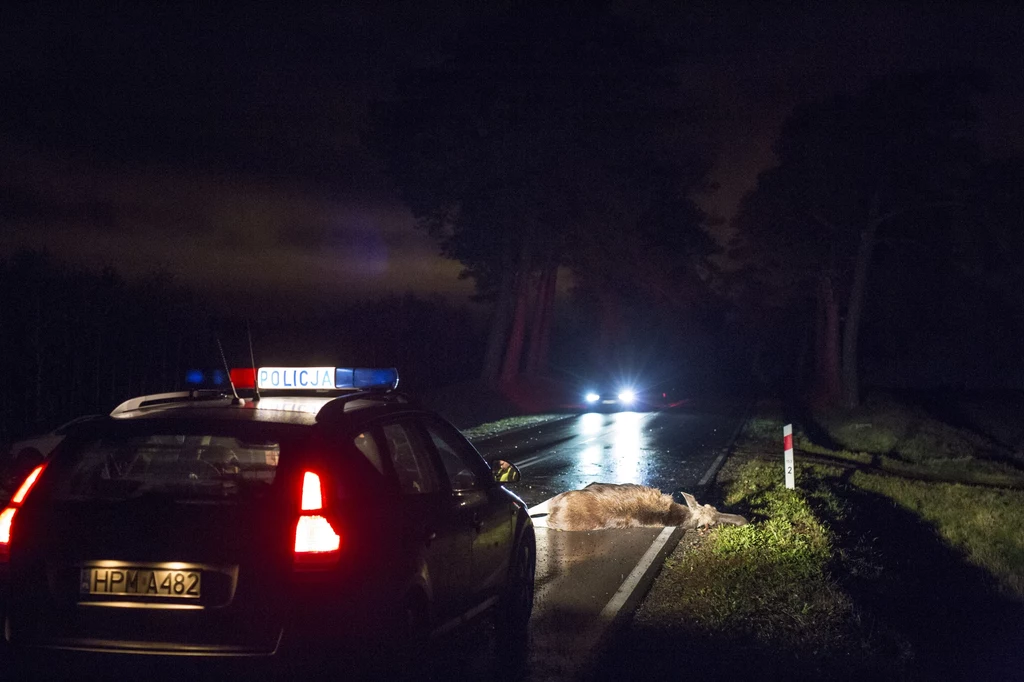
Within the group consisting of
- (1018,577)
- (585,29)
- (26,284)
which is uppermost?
(585,29)

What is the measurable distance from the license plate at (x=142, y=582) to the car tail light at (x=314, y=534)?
43 centimetres

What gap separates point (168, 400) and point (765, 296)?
2417 inches

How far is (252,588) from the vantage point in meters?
4.21

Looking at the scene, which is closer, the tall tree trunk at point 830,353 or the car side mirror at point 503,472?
the car side mirror at point 503,472

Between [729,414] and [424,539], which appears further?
[729,414]

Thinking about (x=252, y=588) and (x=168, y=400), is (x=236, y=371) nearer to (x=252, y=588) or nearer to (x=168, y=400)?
(x=168, y=400)

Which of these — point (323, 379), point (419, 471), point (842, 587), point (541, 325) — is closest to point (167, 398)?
point (323, 379)

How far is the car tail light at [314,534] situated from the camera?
4281mm

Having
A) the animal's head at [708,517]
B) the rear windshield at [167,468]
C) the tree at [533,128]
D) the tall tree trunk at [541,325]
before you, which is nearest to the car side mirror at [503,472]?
the rear windshield at [167,468]

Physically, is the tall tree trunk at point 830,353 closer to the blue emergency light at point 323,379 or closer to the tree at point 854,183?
the tree at point 854,183

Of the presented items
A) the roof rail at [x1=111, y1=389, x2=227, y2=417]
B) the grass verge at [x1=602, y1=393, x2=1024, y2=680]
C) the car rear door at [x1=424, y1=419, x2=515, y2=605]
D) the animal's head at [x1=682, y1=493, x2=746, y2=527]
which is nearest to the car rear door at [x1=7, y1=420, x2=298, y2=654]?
the roof rail at [x1=111, y1=389, x2=227, y2=417]

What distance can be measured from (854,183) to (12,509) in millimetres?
39063

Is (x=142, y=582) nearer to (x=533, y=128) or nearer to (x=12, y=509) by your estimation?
(x=12, y=509)

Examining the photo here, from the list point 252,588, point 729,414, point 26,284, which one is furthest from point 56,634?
point 729,414
